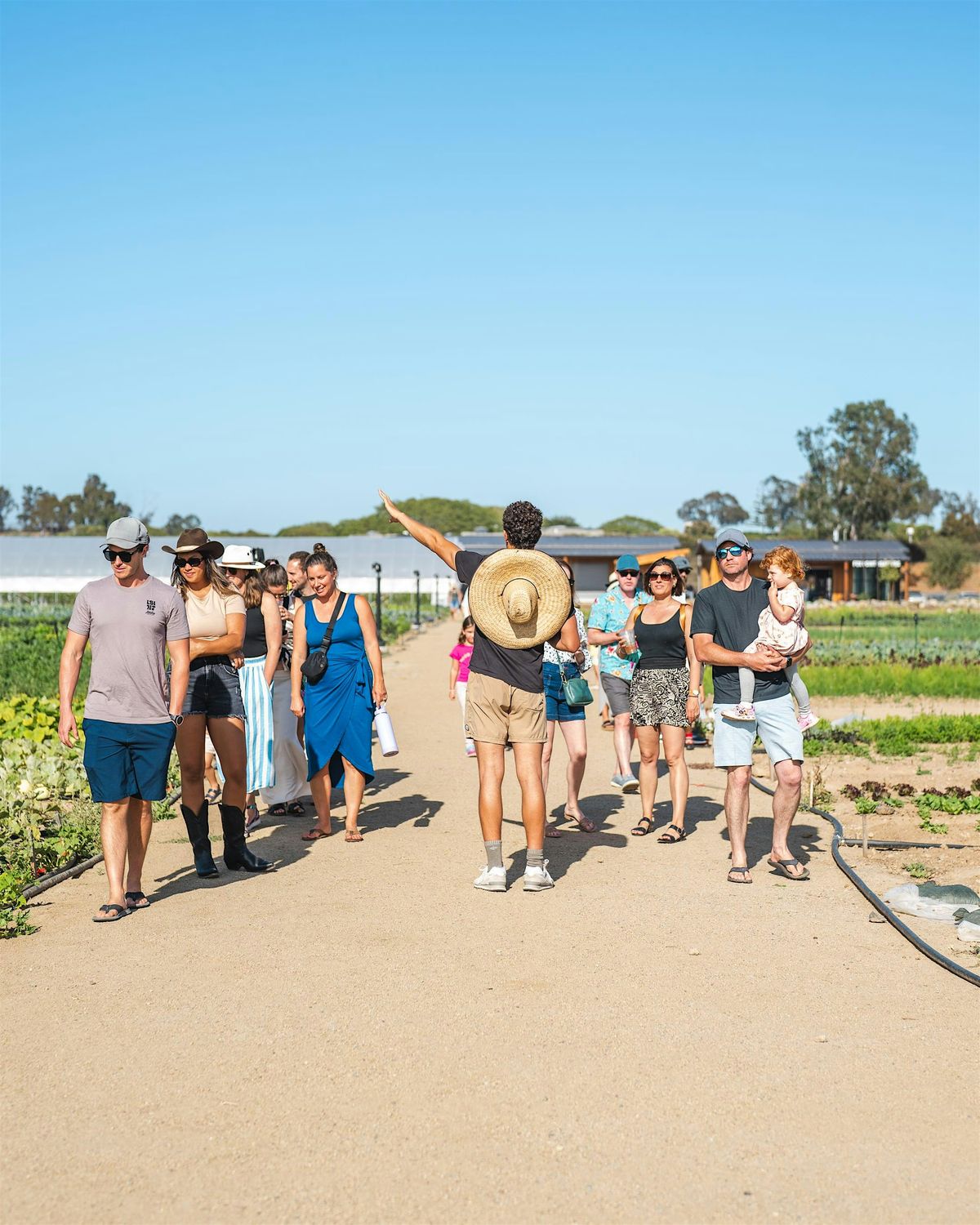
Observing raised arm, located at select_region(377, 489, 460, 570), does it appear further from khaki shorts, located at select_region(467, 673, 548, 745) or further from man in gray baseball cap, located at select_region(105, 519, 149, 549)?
man in gray baseball cap, located at select_region(105, 519, 149, 549)

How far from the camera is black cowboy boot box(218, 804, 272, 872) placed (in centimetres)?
768

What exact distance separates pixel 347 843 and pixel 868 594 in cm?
6922

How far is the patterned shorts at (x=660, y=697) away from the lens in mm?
8891

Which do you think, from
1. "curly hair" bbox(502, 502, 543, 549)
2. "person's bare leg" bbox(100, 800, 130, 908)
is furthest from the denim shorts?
"curly hair" bbox(502, 502, 543, 549)

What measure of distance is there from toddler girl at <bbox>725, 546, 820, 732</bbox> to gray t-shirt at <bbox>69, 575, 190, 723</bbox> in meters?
3.21

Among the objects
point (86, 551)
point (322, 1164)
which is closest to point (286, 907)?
point (322, 1164)

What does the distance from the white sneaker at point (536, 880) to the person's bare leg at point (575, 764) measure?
1736 mm

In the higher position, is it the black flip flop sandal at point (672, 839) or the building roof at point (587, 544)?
the building roof at point (587, 544)

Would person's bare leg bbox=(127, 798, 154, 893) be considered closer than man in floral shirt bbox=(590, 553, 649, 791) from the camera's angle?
Yes

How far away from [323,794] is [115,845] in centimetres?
223

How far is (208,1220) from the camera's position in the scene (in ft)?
11.0

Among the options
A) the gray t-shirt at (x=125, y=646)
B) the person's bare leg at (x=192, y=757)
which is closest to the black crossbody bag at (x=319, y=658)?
the person's bare leg at (x=192, y=757)

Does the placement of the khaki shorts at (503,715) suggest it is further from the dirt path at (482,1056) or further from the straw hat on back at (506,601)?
the dirt path at (482,1056)

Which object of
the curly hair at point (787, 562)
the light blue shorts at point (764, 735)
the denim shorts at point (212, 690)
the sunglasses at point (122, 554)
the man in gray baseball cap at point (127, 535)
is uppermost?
the man in gray baseball cap at point (127, 535)
